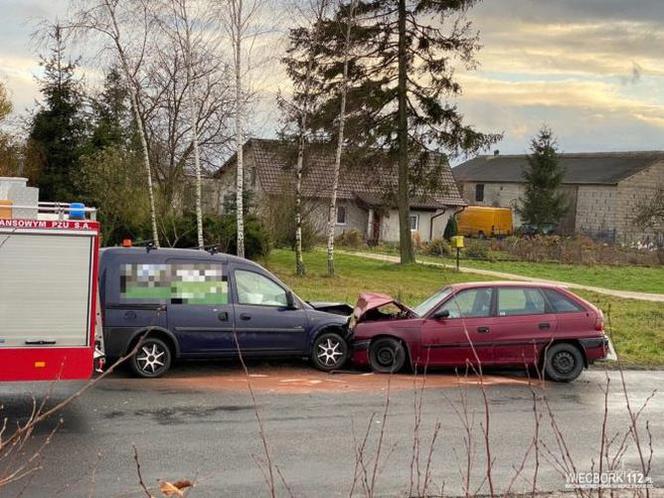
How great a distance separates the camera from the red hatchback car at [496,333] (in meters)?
12.4

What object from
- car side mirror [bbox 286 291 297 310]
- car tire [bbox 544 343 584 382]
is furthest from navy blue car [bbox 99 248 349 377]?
car tire [bbox 544 343 584 382]

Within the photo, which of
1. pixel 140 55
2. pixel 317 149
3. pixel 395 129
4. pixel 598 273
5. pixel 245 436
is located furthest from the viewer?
pixel 598 273

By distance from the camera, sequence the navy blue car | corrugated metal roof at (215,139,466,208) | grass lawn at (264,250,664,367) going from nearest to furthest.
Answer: the navy blue car → grass lawn at (264,250,664,367) → corrugated metal roof at (215,139,466,208)

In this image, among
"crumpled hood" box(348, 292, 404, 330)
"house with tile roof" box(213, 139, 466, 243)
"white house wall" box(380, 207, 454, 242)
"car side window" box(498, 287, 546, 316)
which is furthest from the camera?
"white house wall" box(380, 207, 454, 242)

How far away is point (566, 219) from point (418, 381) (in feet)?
202

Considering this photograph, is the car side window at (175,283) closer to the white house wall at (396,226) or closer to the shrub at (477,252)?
the shrub at (477,252)

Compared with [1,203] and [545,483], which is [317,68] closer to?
[1,203]

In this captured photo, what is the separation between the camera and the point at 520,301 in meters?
12.7

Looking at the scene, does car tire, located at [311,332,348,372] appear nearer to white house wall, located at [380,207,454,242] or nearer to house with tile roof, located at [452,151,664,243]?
white house wall, located at [380,207,454,242]

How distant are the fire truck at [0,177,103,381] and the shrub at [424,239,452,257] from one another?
Result: 101ft

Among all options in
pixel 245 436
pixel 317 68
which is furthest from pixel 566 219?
pixel 245 436

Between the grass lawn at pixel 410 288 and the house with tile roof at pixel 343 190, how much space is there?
261 cm

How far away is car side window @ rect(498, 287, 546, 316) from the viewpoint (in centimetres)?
1259

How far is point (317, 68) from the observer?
27.4 m
